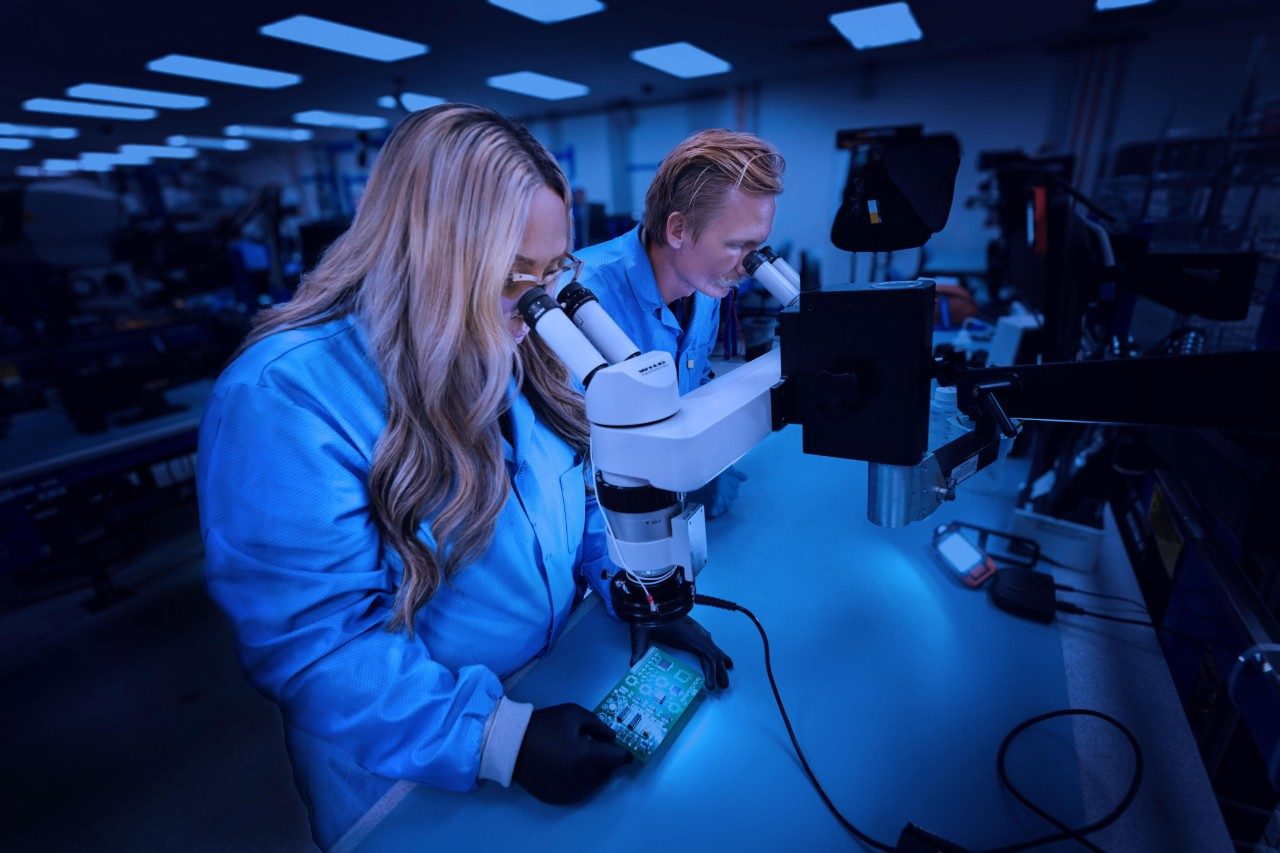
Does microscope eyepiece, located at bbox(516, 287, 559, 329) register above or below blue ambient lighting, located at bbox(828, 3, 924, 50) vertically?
below

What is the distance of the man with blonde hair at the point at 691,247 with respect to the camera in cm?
127

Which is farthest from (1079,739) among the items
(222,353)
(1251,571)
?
(222,353)

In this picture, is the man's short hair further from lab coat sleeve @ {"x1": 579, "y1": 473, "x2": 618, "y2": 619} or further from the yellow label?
the yellow label

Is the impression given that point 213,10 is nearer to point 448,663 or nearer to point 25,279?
point 25,279

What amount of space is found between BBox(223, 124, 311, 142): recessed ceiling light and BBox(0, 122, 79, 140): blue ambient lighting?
6.34 ft

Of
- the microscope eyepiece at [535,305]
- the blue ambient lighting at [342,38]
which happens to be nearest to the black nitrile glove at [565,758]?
the microscope eyepiece at [535,305]

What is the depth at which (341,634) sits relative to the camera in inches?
26.0

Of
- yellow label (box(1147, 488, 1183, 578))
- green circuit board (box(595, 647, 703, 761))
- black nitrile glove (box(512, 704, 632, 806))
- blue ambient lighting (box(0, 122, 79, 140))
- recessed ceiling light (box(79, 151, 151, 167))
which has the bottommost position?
yellow label (box(1147, 488, 1183, 578))

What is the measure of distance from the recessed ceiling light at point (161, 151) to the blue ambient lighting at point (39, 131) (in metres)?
1.31

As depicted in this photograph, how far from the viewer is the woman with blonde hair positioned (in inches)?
25.0

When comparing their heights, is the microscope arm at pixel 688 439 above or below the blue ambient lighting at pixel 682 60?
below

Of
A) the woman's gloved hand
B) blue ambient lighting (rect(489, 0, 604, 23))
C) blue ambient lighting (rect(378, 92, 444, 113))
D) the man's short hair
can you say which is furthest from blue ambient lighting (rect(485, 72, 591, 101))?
the woman's gloved hand

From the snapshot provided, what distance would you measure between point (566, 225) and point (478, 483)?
1.26 feet

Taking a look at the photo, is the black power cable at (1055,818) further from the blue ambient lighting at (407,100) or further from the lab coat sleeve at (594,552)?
the blue ambient lighting at (407,100)
